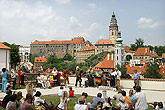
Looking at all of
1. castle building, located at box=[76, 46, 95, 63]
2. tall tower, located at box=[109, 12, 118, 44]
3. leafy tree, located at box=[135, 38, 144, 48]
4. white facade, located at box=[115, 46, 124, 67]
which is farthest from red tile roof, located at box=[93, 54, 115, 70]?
tall tower, located at box=[109, 12, 118, 44]

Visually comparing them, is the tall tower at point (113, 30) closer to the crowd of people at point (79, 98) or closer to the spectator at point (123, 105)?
the crowd of people at point (79, 98)

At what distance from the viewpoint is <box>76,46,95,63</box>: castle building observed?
137 m

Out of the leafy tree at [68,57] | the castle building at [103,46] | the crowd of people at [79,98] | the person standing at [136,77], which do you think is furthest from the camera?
the leafy tree at [68,57]

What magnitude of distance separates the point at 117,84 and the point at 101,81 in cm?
171

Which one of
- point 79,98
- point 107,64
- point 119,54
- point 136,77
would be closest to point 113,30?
point 119,54

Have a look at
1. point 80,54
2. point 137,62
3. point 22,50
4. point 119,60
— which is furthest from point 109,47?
point 22,50

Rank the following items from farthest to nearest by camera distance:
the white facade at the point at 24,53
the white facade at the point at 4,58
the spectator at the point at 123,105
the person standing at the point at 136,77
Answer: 1. the white facade at the point at 24,53
2. the white facade at the point at 4,58
3. the person standing at the point at 136,77
4. the spectator at the point at 123,105

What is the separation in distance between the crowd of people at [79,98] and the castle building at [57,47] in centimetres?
13173

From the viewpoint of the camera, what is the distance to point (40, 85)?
52.3 ft

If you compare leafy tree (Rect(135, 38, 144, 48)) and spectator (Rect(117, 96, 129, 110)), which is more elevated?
leafy tree (Rect(135, 38, 144, 48))

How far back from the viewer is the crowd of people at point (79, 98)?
6.82m

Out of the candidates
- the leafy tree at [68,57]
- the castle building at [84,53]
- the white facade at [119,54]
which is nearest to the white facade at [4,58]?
the white facade at [119,54]

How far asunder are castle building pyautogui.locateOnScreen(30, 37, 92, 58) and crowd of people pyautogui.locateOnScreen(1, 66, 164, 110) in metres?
132

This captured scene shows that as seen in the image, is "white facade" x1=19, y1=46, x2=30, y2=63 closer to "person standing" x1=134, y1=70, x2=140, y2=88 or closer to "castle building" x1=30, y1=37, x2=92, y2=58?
"castle building" x1=30, y1=37, x2=92, y2=58
